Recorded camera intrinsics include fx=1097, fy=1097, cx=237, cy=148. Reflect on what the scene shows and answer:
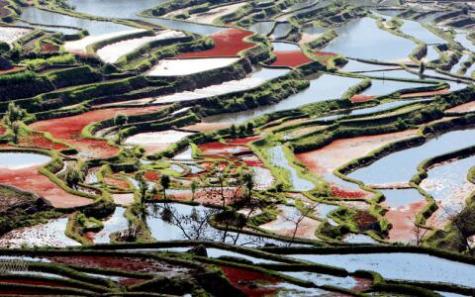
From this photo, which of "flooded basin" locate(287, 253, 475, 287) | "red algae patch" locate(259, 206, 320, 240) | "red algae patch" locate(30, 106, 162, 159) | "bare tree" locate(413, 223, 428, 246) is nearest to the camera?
"flooded basin" locate(287, 253, 475, 287)

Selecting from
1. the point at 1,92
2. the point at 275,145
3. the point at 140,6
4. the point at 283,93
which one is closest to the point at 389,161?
the point at 275,145

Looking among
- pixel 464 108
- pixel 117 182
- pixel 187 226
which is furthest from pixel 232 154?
pixel 464 108

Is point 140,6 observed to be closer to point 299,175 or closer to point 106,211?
point 299,175

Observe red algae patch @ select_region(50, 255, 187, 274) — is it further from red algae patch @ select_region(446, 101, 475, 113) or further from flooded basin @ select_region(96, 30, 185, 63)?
flooded basin @ select_region(96, 30, 185, 63)

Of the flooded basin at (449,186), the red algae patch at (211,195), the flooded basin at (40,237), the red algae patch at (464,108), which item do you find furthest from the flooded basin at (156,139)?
the red algae patch at (464,108)

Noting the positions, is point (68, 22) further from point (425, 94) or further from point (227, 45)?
point (425, 94)

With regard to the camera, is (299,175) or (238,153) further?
(238,153)

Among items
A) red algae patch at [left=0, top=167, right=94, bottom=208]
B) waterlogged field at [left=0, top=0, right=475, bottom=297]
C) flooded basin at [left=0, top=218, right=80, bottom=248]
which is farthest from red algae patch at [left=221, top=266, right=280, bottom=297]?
red algae patch at [left=0, top=167, right=94, bottom=208]

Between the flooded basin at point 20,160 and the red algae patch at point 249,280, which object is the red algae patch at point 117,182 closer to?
the flooded basin at point 20,160
